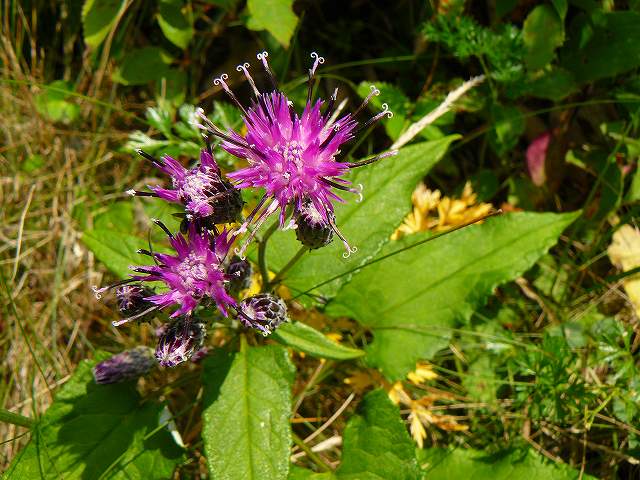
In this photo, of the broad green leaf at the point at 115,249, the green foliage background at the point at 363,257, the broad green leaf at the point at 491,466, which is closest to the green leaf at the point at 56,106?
the green foliage background at the point at 363,257

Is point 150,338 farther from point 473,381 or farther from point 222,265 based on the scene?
point 473,381

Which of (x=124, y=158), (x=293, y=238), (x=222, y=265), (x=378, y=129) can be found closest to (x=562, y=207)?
(x=378, y=129)

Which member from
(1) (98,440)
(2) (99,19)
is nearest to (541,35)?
(2) (99,19)

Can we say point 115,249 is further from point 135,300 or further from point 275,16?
point 275,16

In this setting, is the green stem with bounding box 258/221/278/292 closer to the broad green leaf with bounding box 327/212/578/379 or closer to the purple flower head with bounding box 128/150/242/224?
the purple flower head with bounding box 128/150/242/224

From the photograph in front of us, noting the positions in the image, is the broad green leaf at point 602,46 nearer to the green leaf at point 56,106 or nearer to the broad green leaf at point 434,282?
the broad green leaf at point 434,282

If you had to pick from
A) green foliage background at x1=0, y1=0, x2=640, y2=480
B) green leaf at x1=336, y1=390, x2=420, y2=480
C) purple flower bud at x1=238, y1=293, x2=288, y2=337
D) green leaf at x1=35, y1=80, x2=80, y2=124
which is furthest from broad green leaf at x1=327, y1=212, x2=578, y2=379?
green leaf at x1=35, y1=80, x2=80, y2=124
